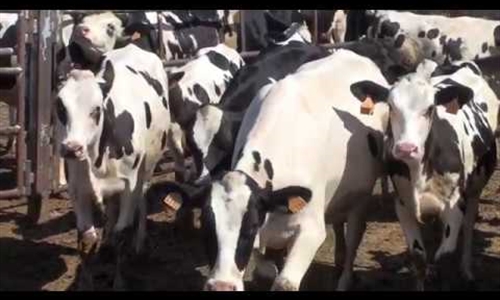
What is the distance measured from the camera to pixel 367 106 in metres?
6.66

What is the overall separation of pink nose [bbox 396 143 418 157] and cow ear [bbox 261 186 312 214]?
76 cm

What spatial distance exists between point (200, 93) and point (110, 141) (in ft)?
6.99

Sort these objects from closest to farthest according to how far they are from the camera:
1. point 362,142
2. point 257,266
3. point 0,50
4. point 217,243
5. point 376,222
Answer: point 217,243, point 257,266, point 362,142, point 0,50, point 376,222

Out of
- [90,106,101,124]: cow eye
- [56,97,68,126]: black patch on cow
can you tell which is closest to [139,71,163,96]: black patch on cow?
[90,106,101,124]: cow eye

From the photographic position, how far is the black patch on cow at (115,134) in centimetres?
720

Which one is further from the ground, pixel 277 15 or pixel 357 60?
pixel 357 60

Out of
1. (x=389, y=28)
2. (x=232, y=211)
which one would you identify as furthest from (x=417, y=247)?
(x=389, y=28)

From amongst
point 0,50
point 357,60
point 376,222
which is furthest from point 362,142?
point 0,50

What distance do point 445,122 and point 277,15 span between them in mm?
6979

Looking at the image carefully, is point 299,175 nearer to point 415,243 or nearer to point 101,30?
point 415,243

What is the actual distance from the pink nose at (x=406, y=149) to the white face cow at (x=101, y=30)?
6015 mm

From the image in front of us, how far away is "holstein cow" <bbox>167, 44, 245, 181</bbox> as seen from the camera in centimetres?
Result: 899

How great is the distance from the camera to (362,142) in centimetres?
673
